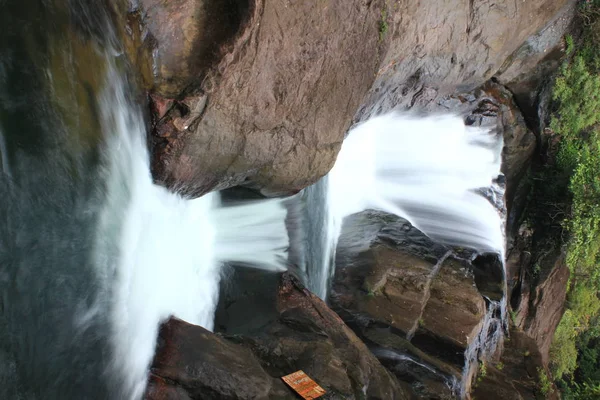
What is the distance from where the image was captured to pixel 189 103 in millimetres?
2998

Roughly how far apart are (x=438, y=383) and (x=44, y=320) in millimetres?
3363

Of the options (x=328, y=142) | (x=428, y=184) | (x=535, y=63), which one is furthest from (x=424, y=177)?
(x=328, y=142)

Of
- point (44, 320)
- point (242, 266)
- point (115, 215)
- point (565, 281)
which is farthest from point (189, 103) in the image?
point (565, 281)

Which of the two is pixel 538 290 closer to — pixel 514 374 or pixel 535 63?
pixel 514 374

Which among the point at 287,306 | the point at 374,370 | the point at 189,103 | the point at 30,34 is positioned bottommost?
the point at 374,370

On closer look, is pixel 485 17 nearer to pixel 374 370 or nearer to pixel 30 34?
pixel 374 370

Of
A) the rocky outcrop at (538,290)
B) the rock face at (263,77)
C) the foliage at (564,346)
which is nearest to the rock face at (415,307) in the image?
the rock face at (263,77)

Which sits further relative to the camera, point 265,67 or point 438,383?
point 438,383

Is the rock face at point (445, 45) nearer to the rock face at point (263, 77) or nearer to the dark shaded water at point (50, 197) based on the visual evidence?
the rock face at point (263, 77)

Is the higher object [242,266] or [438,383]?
[242,266]

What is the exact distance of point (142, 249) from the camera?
3100mm

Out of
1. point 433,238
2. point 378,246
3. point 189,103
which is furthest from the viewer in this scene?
point 433,238

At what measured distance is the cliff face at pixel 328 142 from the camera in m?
3.02

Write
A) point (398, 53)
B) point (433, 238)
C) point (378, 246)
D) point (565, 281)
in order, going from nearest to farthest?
point (398, 53)
point (378, 246)
point (433, 238)
point (565, 281)
